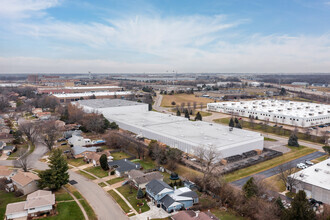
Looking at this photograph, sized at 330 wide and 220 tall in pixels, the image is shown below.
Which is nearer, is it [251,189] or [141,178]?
[251,189]

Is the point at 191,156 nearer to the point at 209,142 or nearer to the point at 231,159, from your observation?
the point at 209,142

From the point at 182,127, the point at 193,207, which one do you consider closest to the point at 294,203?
the point at 193,207

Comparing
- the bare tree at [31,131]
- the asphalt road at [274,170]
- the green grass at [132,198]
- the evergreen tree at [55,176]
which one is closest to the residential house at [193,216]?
the green grass at [132,198]

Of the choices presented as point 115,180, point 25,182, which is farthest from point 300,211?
point 25,182

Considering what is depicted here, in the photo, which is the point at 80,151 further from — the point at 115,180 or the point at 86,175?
the point at 115,180

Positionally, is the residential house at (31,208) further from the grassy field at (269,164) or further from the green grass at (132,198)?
the grassy field at (269,164)
